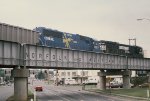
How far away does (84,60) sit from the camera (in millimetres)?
67312

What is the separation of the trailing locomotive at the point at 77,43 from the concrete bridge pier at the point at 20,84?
20.7 feet

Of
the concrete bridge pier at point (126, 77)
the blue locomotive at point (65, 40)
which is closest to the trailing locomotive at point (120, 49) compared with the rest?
the blue locomotive at point (65, 40)

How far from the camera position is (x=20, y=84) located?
50.0m

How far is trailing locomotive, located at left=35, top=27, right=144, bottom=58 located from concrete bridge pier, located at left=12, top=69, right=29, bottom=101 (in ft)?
20.7

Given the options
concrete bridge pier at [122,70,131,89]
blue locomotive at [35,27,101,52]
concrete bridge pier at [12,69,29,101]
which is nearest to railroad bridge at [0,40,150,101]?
concrete bridge pier at [12,69,29,101]

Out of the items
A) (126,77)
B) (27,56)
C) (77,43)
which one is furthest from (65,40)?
(126,77)

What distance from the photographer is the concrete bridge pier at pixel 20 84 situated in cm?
4931

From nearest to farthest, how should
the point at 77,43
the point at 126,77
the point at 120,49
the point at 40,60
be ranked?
1. the point at 40,60
2. the point at 77,43
3. the point at 120,49
4. the point at 126,77

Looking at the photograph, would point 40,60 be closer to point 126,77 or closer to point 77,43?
point 77,43

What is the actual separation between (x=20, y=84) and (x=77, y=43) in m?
18.7

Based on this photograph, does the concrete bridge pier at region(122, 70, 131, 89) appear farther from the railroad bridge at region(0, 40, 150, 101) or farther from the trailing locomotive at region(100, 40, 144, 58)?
the railroad bridge at region(0, 40, 150, 101)

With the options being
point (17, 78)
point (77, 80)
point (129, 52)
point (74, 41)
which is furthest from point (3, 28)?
point (77, 80)

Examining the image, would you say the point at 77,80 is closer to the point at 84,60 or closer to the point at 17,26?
the point at 84,60

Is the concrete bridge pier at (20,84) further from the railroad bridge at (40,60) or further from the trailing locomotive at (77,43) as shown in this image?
the trailing locomotive at (77,43)
